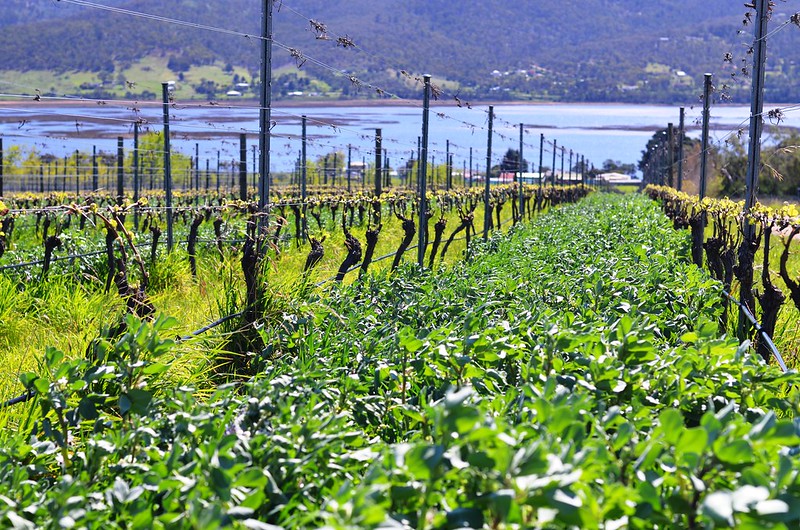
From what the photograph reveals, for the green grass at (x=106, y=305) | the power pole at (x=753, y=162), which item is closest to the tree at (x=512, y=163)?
the green grass at (x=106, y=305)

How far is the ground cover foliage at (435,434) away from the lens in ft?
5.99

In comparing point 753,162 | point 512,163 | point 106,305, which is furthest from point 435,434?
point 512,163

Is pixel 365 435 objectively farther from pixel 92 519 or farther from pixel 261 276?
pixel 261 276

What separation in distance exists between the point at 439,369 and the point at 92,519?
149 cm

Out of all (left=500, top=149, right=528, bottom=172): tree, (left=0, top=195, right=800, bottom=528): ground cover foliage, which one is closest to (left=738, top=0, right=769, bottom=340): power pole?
(left=0, top=195, right=800, bottom=528): ground cover foliage

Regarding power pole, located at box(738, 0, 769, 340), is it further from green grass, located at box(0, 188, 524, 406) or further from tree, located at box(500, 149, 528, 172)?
tree, located at box(500, 149, 528, 172)

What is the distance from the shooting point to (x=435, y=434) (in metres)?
2.00

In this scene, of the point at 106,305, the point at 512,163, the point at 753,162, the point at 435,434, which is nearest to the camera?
the point at 435,434

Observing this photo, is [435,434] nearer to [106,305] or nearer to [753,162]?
[106,305]

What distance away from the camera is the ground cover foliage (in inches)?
71.9

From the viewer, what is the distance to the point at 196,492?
2.01 m

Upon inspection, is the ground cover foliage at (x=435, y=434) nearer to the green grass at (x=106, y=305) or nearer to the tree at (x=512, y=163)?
the green grass at (x=106, y=305)

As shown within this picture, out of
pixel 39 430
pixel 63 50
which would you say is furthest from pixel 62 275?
pixel 63 50

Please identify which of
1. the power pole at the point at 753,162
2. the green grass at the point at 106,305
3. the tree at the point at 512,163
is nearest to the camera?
the green grass at the point at 106,305
